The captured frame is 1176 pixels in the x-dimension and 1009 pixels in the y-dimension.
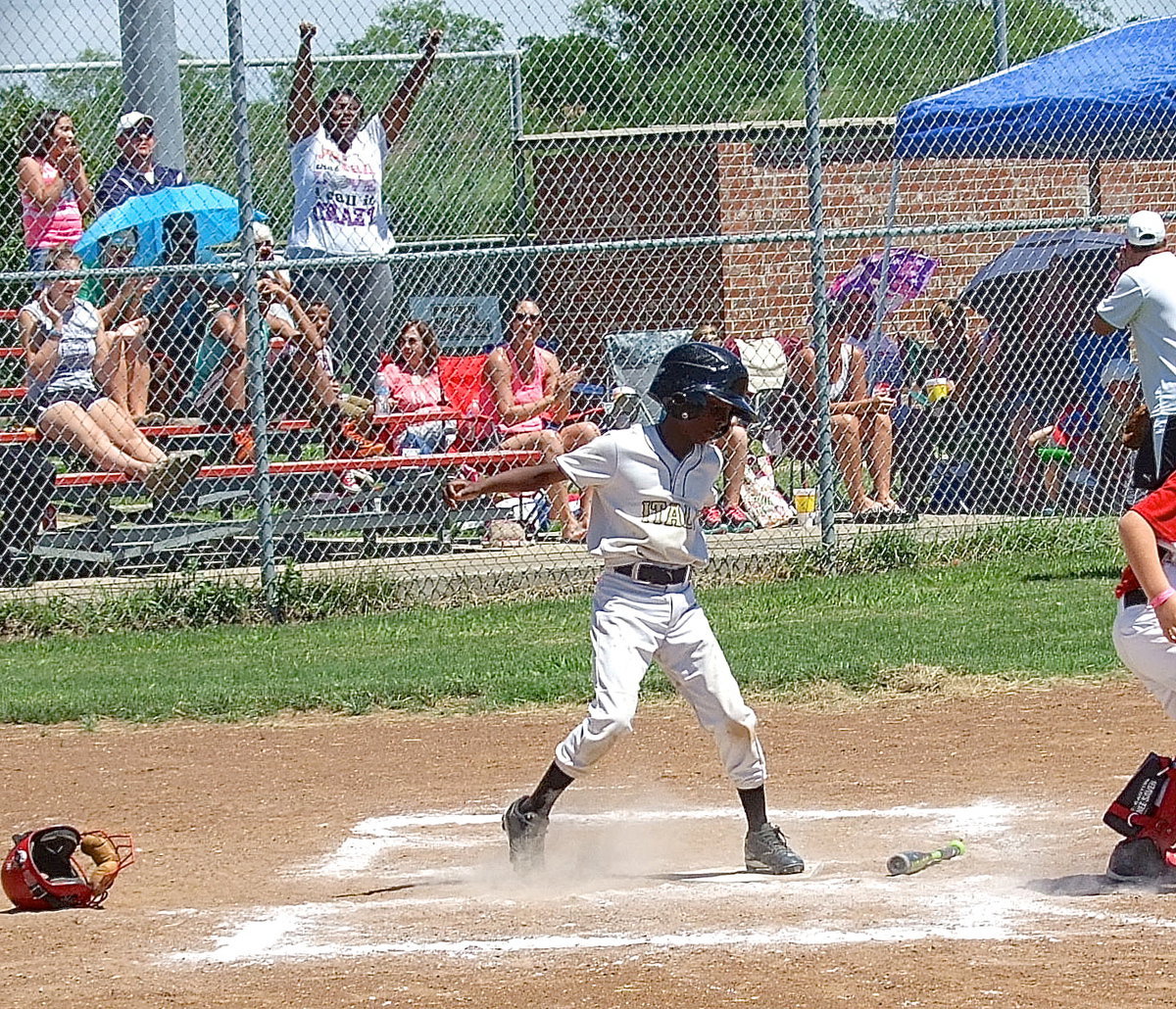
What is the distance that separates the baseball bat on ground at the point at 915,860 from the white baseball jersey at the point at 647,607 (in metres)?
0.46

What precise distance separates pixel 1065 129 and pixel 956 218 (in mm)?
4212

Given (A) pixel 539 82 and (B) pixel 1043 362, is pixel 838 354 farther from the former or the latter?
(A) pixel 539 82

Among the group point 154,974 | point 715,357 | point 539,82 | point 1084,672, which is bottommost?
point 1084,672

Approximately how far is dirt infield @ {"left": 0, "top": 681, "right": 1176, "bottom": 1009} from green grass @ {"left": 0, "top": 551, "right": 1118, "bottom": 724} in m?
0.26

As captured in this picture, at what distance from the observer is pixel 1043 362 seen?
12484 mm

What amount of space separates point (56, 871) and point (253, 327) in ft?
17.5

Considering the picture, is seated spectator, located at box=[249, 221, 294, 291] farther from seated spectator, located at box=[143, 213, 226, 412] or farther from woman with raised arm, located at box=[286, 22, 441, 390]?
seated spectator, located at box=[143, 213, 226, 412]

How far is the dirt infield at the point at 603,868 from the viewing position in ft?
14.0

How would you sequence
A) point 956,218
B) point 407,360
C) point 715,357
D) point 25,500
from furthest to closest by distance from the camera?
point 956,218 < point 407,360 < point 25,500 < point 715,357

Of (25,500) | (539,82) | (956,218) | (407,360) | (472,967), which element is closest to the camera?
(472,967)

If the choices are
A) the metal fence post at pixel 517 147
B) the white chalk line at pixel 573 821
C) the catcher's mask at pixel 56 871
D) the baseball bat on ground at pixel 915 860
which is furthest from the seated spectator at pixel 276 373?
the baseball bat on ground at pixel 915 860

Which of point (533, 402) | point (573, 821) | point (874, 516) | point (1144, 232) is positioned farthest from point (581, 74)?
point (573, 821)

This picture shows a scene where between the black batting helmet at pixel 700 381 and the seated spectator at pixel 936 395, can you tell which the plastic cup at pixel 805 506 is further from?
the black batting helmet at pixel 700 381

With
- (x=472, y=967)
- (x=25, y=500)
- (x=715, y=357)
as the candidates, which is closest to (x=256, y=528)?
(x=25, y=500)
